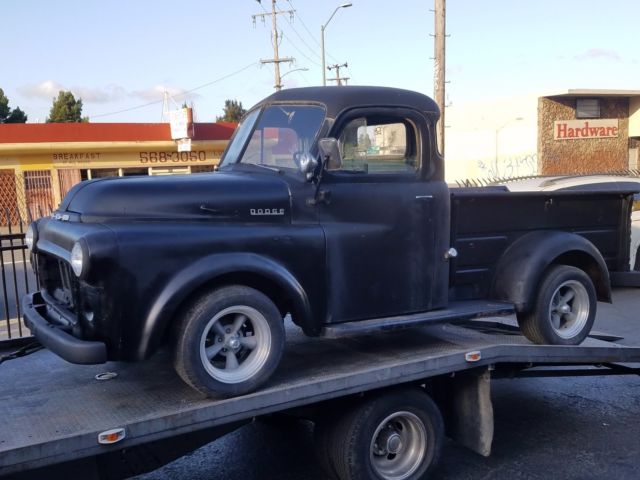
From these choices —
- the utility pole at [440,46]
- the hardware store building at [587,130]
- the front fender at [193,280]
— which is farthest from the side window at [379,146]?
the hardware store building at [587,130]

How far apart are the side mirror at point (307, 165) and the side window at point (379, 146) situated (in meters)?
0.22

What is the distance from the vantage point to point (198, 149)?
26969 millimetres

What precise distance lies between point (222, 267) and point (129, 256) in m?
0.47

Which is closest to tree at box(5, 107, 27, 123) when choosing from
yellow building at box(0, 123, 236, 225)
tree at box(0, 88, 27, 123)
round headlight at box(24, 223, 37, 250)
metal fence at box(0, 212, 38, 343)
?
tree at box(0, 88, 27, 123)

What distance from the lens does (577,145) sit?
27.8 meters

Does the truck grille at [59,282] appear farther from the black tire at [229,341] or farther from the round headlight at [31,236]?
the black tire at [229,341]

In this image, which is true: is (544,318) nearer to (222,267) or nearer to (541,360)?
(541,360)

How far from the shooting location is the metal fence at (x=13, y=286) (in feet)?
18.6

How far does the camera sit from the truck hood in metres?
3.37

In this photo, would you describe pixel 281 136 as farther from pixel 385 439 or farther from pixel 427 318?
pixel 385 439

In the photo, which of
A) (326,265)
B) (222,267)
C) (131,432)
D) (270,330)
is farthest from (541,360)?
(131,432)

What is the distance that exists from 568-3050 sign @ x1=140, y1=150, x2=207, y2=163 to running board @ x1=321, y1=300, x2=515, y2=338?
23.7 metres

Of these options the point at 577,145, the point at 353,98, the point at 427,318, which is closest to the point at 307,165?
the point at 353,98

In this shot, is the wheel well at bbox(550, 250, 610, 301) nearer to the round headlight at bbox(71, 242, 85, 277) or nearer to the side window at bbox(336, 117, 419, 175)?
the side window at bbox(336, 117, 419, 175)
